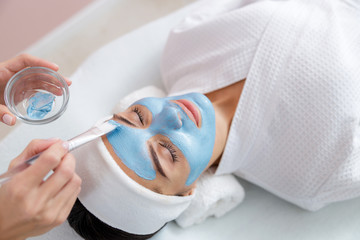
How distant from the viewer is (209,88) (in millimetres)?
1181

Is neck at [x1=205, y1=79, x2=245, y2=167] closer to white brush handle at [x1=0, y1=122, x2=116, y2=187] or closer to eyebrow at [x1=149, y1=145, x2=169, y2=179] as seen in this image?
eyebrow at [x1=149, y1=145, x2=169, y2=179]

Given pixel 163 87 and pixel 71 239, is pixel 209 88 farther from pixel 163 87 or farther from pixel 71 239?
pixel 71 239

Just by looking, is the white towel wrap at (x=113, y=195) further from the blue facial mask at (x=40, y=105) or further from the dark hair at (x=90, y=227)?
the blue facial mask at (x=40, y=105)

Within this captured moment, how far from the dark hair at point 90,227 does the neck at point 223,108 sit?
37 centimetres

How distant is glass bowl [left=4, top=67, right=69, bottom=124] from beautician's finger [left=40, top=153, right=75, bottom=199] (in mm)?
204

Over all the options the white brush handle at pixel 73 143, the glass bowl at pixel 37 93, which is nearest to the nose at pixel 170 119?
the white brush handle at pixel 73 143

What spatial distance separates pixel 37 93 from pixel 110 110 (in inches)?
19.8

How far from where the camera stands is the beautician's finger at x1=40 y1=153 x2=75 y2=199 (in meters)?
0.63

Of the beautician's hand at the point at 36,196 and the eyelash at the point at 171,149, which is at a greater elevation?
the beautician's hand at the point at 36,196

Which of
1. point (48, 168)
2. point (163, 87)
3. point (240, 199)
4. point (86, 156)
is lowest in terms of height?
point (240, 199)

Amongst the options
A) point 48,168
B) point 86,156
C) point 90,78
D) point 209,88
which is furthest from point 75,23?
point 48,168

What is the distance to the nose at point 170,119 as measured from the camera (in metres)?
0.93

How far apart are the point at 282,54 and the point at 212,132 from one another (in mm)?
365

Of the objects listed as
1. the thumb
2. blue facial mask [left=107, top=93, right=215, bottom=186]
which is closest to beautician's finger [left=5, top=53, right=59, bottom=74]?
the thumb
